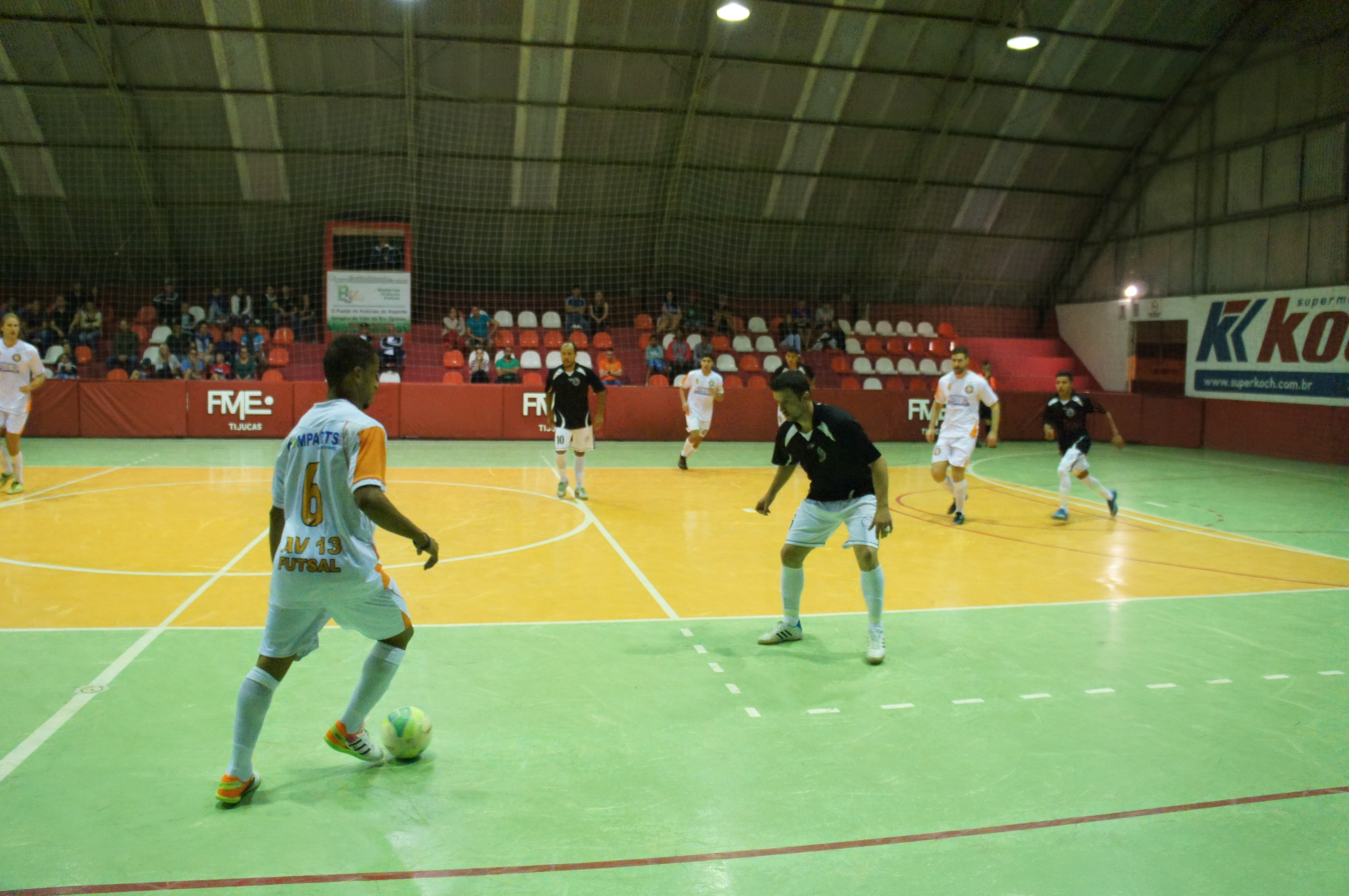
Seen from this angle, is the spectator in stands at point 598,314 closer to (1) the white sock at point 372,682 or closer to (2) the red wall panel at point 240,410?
(2) the red wall panel at point 240,410

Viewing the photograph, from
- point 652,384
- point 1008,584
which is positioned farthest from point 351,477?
point 652,384

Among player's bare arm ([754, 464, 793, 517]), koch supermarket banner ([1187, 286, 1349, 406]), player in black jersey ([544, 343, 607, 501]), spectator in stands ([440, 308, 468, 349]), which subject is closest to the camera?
player's bare arm ([754, 464, 793, 517])

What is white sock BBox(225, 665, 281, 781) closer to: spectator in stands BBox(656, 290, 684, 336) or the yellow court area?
the yellow court area

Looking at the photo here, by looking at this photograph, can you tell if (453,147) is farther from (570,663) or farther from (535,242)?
(570,663)

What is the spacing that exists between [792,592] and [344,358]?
399 centimetres

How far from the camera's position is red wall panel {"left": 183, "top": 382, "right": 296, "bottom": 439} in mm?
21516

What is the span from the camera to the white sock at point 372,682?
4746 mm

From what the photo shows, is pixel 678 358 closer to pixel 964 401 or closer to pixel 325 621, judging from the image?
pixel 964 401

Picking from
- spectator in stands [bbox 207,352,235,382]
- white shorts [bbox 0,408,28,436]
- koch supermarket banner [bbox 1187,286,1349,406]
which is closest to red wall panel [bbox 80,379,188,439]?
spectator in stands [bbox 207,352,235,382]

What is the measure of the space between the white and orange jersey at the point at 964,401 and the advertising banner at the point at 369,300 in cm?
1669

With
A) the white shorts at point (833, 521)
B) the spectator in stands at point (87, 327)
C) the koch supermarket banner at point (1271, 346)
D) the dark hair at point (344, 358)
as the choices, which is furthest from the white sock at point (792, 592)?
the spectator in stands at point (87, 327)

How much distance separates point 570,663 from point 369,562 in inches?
97.3

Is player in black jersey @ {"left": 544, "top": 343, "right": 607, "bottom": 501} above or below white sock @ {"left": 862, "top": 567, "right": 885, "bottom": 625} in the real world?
above

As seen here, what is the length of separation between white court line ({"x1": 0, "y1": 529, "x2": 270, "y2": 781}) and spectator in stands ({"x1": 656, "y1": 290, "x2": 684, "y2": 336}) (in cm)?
1928
